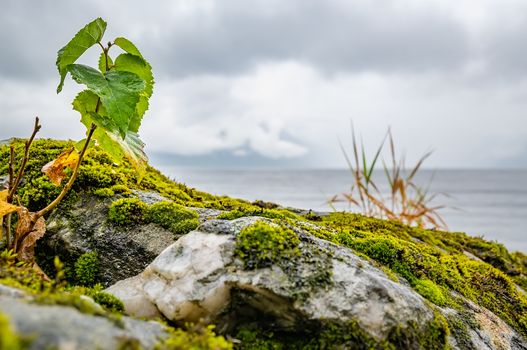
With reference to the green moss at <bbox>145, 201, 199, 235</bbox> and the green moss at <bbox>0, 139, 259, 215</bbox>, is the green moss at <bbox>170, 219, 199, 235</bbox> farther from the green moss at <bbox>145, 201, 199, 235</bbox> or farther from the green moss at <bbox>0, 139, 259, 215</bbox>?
the green moss at <bbox>0, 139, 259, 215</bbox>

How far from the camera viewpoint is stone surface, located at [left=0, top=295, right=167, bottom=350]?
1.32 m

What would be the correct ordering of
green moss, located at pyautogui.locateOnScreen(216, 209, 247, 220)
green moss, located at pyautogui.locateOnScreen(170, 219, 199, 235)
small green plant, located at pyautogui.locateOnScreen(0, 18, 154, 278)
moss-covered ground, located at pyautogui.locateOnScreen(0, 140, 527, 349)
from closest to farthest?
1. small green plant, located at pyautogui.locateOnScreen(0, 18, 154, 278)
2. moss-covered ground, located at pyautogui.locateOnScreen(0, 140, 527, 349)
3. green moss, located at pyautogui.locateOnScreen(216, 209, 247, 220)
4. green moss, located at pyautogui.locateOnScreen(170, 219, 199, 235)

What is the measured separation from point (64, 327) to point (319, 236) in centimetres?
204

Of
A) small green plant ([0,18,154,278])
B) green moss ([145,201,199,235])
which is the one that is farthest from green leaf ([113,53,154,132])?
green moss ([145,201,199,235])

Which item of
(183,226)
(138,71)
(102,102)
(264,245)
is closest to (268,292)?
(264,245)

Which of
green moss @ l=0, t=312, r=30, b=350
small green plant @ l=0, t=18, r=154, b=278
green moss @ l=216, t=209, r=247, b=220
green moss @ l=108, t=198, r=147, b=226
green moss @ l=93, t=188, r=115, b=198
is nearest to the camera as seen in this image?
green moss @ l=0, t=312, r=30, b=350

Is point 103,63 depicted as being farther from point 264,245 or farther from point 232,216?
point 264,245

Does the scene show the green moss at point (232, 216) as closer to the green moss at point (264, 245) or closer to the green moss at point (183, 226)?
the green moss at point (183, 226)

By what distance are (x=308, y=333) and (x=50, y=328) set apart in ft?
4.68

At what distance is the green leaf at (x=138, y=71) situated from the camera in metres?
2.93

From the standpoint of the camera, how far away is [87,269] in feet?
10.6

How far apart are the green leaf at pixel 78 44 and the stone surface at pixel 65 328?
1.58 m

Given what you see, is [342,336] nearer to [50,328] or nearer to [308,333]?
[308,333]

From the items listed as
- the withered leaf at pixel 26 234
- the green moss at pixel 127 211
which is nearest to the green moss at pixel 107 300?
the withered leaf at pixel 26 234
